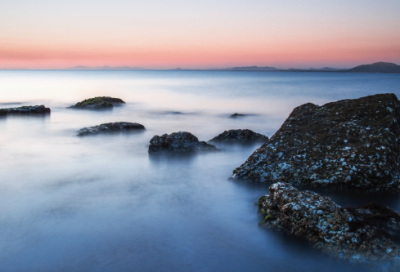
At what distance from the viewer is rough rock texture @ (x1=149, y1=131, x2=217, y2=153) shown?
1043cm

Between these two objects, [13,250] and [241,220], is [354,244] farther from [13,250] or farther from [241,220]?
[13,250]

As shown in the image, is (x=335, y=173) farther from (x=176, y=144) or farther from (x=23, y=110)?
(x=23, y=110)

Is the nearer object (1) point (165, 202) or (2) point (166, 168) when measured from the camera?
(1) point (165, 202)

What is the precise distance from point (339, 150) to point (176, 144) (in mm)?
5011

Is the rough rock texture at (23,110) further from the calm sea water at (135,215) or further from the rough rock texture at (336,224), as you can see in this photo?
the rough rock texture at (336,224)

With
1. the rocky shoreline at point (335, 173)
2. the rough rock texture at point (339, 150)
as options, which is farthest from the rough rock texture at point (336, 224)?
the rough rock texture at point (339, 150)

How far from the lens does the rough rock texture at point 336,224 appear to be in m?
4.30

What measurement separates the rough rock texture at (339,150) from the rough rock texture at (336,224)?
1.55m

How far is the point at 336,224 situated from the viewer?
181 inches

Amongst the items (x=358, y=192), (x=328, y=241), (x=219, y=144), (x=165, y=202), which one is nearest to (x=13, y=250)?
(x=165, y=202)

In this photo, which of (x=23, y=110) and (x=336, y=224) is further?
(x=23, y=110)

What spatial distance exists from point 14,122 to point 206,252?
14965mm

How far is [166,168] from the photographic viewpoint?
9.02 meters

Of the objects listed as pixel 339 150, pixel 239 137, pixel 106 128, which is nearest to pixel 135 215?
pixel 339 150
